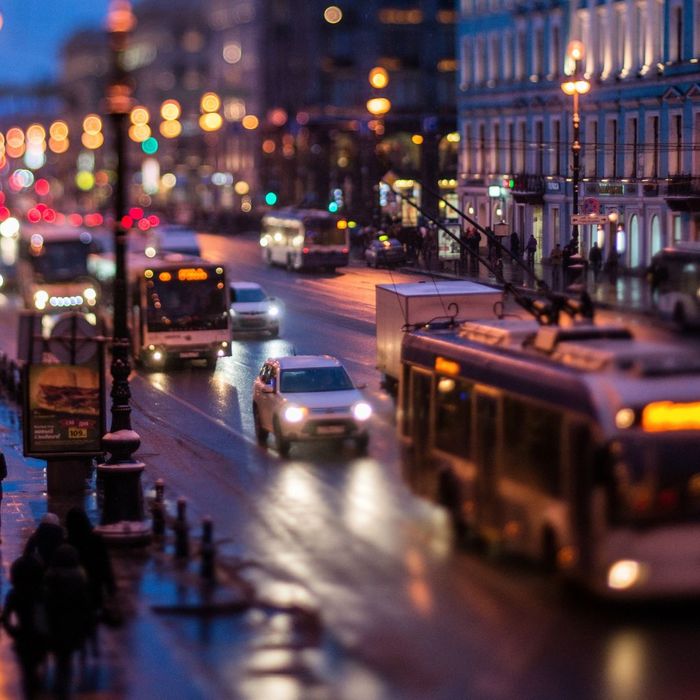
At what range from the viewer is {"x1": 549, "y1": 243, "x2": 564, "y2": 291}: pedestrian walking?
1908 cm

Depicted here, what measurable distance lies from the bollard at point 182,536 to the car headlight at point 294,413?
1560 mm

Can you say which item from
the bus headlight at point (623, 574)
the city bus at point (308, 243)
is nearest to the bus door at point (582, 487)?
the bus headlight at point (623, 574)

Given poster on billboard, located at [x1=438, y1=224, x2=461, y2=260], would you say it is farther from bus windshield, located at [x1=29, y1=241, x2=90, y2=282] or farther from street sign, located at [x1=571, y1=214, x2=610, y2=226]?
bus windshield, located at [x1=29, y1=241, x2=90, y2=282]

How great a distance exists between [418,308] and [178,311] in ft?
55.0

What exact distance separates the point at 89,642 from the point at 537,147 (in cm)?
1893

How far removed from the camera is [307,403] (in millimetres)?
19750

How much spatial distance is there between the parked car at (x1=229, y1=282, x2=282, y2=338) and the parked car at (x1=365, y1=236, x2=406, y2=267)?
304cm

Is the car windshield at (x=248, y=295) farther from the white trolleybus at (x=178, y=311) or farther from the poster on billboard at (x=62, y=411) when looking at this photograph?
the poster on billboard at (x=62, y=411)

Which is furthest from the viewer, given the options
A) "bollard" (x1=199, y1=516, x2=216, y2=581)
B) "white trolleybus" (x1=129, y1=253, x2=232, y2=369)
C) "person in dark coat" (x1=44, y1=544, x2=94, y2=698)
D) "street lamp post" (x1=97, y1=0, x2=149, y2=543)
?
"white trolleybus" (x1=129, y1=253, x2=232, y2=369)

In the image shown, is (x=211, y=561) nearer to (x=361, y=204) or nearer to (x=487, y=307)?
(x=487, y=307)

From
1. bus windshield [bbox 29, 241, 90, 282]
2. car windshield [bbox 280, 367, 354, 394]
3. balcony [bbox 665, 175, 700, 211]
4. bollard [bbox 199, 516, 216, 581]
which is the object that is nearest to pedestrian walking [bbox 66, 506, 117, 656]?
bollard [bbox 199, 516, 216, 581]

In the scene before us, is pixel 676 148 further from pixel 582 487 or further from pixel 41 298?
pixel 41 298

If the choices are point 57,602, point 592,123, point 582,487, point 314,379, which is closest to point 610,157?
point 592,123

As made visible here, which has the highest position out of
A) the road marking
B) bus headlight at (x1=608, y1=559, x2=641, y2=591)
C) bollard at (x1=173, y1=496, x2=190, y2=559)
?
bus headlight at (x1=608, y1=559, x2=641, y2=591)
